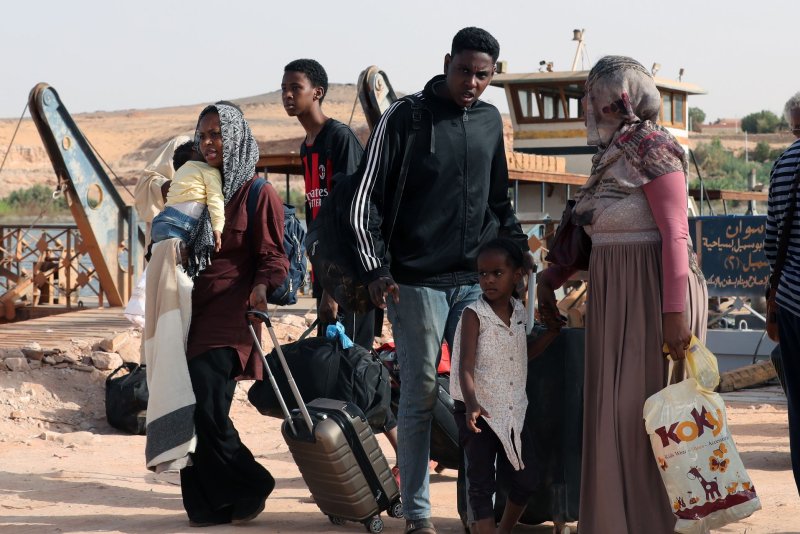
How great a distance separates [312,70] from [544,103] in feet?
67.9

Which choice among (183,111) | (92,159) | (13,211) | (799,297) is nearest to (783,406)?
(799,297)

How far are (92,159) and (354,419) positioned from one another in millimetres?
8149

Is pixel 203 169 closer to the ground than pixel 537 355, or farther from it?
farther from it

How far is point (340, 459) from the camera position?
493 centimetres

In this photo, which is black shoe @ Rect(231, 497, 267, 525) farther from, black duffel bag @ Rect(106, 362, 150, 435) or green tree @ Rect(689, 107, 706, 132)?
green tree @ Rect(689, 107, 706, 132)

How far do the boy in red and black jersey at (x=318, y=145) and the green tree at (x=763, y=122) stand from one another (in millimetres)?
91179

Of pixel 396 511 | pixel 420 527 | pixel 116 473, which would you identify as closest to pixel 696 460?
pixel 420 527

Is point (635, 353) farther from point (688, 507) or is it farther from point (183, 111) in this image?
point (183, 111)

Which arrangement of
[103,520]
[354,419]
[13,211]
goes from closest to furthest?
1. [354,419]
2. [103,520]
3. [13,211]

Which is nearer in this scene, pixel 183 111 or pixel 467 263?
pixel 467 263

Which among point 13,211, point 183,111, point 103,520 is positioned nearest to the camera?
point 103,520

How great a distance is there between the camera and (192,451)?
16.9 feet

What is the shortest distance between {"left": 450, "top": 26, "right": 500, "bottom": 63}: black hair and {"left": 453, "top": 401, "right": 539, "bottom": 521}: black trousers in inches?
53.9

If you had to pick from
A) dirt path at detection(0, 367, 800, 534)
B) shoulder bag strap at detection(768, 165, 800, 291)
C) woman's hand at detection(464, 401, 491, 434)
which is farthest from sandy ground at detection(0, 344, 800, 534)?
shoulder bag strap at detection(768, 165, 800, 291)
